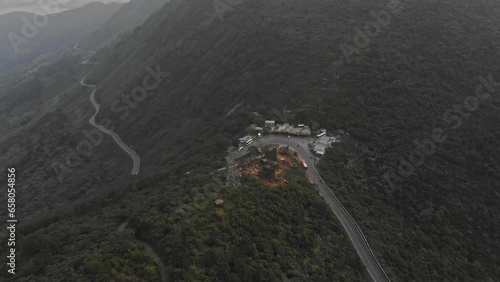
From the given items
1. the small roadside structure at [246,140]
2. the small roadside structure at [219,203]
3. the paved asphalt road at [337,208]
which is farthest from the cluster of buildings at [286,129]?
the small roadside structure at [219,203]

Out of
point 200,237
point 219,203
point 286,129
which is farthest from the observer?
point 286,129

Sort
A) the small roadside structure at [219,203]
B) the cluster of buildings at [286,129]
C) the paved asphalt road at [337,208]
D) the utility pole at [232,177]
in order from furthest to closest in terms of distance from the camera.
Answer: the cluster of buildings at [286,129] < the utility pole at [232,177] < the paved asphalt road at [337,208] < the small roadside structure at [219,203]

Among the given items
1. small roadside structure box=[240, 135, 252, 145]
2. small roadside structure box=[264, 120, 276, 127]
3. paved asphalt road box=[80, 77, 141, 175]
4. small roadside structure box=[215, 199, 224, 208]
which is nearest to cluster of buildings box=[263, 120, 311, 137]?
small roadside structure box=[264, 120, 276, 127]

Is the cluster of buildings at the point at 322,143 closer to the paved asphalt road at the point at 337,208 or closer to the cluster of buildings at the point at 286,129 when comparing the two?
the paved asphalt road at the point at 337,208

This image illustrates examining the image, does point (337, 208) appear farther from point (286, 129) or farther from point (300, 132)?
point (286, 129)

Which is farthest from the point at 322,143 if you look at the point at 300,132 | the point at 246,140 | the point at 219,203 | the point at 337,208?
the point at 219,203

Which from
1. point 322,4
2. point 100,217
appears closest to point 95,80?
point 322,4
